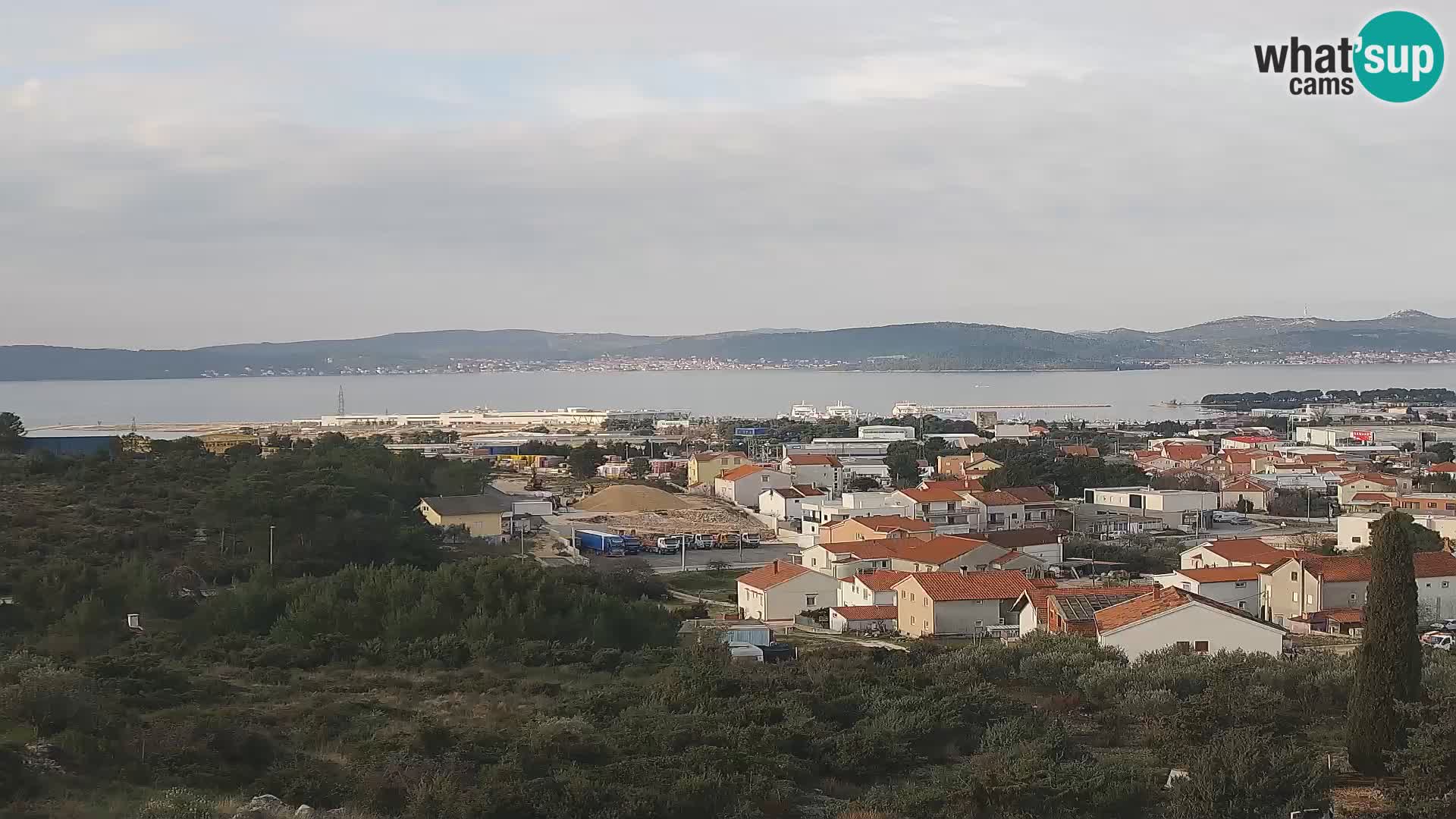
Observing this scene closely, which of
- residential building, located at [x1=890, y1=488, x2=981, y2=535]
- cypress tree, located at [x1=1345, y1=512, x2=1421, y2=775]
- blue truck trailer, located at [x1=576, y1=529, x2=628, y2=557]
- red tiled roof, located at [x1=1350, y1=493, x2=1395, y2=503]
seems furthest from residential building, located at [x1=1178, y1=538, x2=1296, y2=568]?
red tiled roof, located at [x1=1350, y1=493, x2=1395, y2=503]

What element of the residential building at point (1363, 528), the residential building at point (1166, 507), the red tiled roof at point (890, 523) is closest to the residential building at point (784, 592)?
the red tiled roof at point (890, 523)

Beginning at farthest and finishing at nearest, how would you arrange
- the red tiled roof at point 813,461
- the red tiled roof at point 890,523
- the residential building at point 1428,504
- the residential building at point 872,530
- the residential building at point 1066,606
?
the red tiled roof at point 813,461, the residential building at point 1428,504, the red tiled roof at point 890,523, the residential building at point 872,530, the residential building at point 1066,606

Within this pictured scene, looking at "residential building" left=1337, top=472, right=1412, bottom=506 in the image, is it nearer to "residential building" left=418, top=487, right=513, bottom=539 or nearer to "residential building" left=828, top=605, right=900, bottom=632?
"residential building" left=828, top=605, right=900, bottom=632

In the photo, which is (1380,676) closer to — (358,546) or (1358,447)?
(358,546)

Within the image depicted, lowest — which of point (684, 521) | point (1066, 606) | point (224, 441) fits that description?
point (684, 521)

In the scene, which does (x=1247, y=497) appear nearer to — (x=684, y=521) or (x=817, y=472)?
(x=817, y=472)

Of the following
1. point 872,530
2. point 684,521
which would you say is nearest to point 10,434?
point 684,521

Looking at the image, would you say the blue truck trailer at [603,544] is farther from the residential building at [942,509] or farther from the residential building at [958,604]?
the residential building at [958,604]
